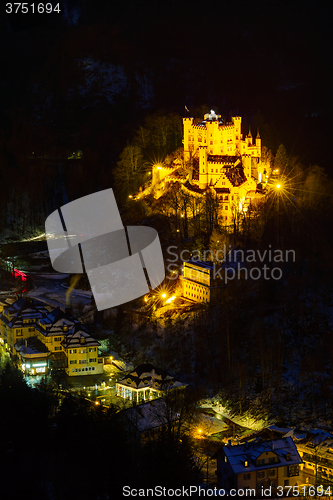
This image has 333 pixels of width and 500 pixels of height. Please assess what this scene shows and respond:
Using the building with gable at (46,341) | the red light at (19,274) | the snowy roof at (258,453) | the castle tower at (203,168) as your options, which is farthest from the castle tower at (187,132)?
the snowy roof at (258,453)

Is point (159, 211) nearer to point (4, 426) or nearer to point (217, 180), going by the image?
point (217, 180)

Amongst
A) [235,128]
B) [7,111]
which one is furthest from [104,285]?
[7,111]

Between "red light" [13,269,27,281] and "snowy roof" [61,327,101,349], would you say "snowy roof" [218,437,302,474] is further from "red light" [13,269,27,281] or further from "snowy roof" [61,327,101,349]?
"red light" [13,269,27,281]

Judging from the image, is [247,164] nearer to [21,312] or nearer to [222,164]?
[222,164]

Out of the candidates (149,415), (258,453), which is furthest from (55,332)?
(258,453)

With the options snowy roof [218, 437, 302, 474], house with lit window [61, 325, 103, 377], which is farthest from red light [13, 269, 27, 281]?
snowy roof [218, 437, 302, 474]

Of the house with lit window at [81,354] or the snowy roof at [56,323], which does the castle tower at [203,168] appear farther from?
the house with lit window at [81,354]

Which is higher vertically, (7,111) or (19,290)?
(7,111)
